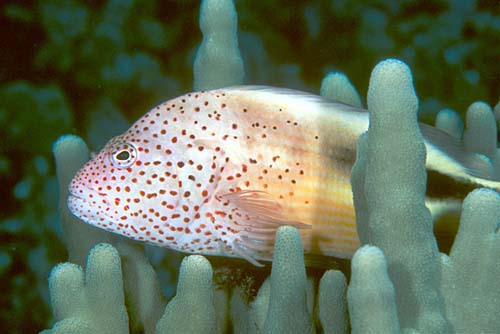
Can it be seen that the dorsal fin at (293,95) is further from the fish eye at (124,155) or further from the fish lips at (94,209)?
the fish lips at (94,209)

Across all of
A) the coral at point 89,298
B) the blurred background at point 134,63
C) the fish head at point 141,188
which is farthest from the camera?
the blurred background at point 134,63

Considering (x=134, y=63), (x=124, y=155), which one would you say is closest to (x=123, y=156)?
(x=124, y=155)

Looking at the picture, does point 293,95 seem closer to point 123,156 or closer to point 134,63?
point 123,156

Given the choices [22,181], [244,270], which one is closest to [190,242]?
[244,270]

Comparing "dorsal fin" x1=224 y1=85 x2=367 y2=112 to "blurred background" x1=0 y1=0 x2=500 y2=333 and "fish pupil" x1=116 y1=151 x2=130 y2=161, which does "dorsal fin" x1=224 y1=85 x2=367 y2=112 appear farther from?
"blurred background" x1=0 y1=0 x2=500 y2=333

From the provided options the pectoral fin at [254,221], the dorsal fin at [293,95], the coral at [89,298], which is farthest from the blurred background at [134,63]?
the coral at [89,298]

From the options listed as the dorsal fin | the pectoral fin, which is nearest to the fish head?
the pectoral fin
